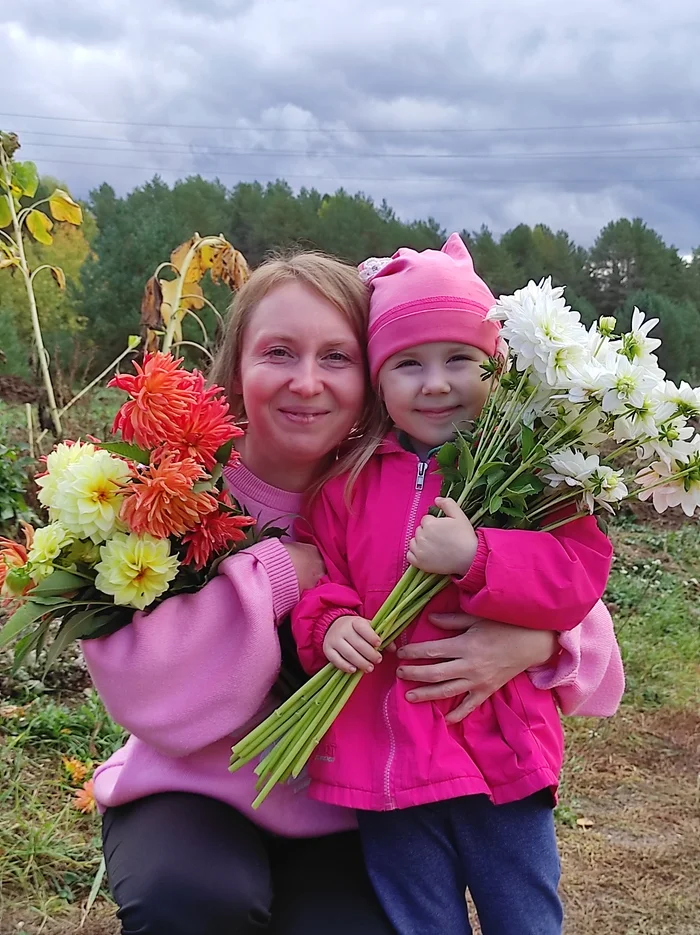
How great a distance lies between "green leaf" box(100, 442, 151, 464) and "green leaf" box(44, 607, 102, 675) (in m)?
0.30

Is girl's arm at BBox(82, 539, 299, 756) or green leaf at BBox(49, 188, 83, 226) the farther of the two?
green leaf at BBox(49, 188, 83, 226)

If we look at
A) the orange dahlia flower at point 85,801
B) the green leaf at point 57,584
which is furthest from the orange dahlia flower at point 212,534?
the orange dahlia flower at point 85,801

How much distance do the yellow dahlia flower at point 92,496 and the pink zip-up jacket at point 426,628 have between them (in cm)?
42

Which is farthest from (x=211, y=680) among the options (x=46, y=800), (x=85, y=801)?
(x=46, y=800)

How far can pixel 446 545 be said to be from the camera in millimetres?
1682

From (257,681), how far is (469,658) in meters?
0.43

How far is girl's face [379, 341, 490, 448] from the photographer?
74.2 inches

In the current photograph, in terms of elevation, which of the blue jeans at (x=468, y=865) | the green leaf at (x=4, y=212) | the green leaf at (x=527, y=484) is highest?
the green leaf at (x=4, y=212)

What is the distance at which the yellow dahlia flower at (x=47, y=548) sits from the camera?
163 centimetres

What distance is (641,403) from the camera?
5.20 feet

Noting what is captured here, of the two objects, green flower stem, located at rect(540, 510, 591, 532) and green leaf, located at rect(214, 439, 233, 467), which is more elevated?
green leaf, located at rect(214, 439, 233, 467)

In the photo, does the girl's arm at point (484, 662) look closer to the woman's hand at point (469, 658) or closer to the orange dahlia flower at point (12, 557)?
the woman's hand at point (469, 658)

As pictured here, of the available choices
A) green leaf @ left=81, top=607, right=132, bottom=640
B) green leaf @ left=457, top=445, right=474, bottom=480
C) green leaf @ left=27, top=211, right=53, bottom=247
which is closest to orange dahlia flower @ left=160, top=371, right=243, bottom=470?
green leaf @ left=81, top=607, right=132, bottom=640

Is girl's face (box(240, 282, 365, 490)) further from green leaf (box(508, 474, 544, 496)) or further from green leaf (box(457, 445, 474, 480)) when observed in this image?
green leaf (box(508, 474, 544, 496))
